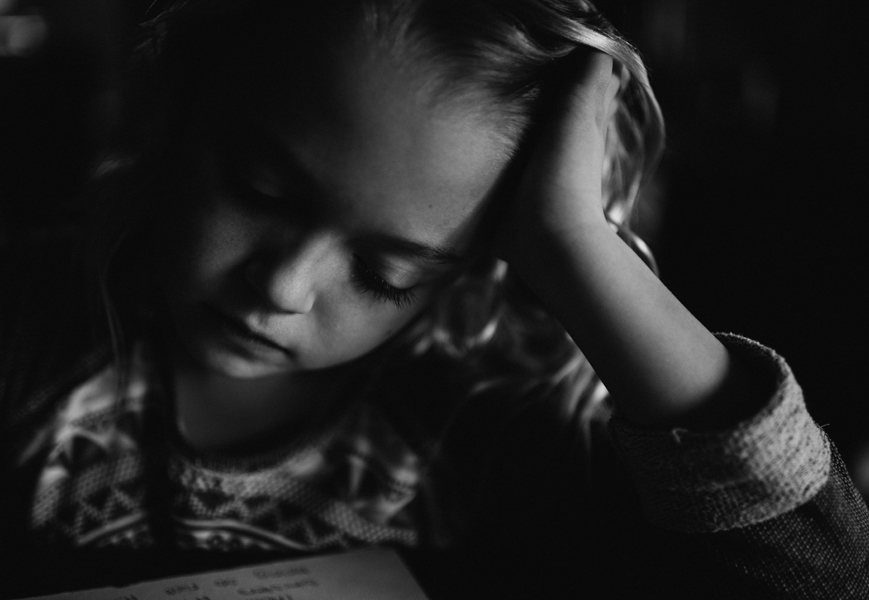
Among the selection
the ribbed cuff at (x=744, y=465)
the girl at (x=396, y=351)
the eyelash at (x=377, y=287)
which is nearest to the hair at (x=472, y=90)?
the girl at (x=396, y=351)

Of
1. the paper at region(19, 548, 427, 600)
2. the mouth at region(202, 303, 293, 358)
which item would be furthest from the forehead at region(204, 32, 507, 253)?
the paper at region(19, 548, 427, 600)

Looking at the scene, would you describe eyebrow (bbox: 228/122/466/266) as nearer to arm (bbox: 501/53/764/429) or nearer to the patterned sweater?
A: arm (bbox: 501/53/764/429)

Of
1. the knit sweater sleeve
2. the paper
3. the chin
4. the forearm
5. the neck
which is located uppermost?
the forearm

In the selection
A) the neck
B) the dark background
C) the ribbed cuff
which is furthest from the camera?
→ the dark background

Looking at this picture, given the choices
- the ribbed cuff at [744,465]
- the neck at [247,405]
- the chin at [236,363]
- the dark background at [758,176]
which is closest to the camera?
the ribbed cuff at [744,465]

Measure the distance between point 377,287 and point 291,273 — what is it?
69mm

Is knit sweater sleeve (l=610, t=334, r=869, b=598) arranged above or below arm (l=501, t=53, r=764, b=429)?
below

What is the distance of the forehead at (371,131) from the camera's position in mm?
452

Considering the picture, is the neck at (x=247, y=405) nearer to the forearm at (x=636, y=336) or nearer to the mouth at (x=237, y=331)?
the mouth at (x=237, y=331)

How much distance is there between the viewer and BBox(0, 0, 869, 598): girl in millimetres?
455

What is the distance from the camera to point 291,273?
18.6 inches

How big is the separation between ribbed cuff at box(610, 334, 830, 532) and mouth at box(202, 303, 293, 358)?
26 cm

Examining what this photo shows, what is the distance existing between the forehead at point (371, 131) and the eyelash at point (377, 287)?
4 centimetres

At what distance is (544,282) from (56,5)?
8.37 ft
